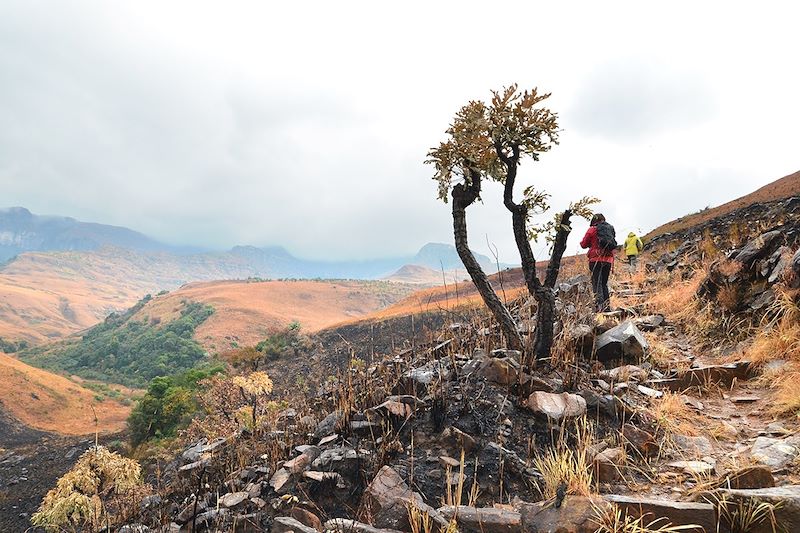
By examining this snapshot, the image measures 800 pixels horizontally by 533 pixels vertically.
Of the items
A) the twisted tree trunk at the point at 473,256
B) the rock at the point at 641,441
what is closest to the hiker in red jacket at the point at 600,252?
the twisted tree trunk at the point at 473,256

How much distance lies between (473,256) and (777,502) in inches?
146

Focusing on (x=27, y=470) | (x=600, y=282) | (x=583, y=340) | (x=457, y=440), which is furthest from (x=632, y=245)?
(x=27, y=470)

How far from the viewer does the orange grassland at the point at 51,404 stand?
24.9 m

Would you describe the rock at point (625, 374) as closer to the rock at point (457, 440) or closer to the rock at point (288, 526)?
the rock at point (457, 440)

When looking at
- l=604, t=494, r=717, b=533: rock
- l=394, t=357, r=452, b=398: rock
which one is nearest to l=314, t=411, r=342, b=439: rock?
l=394, t=357, r=452, b=398: rock

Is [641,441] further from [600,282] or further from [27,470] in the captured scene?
[27,470]

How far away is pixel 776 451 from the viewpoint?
3154 mm

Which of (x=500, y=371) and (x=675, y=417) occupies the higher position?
(x=500, y=371)

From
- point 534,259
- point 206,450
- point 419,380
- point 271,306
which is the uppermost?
point 534,259

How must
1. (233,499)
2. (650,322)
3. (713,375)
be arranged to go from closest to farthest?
(233,499) < (713,375) < (650,322)

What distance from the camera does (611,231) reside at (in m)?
9.18

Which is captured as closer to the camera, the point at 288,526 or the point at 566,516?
the point at 566,516

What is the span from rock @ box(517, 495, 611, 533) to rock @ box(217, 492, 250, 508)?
8.98ft

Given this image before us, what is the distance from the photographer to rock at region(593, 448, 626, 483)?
3.36m
